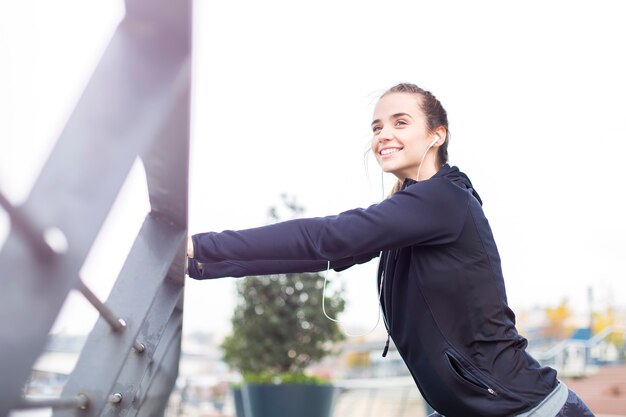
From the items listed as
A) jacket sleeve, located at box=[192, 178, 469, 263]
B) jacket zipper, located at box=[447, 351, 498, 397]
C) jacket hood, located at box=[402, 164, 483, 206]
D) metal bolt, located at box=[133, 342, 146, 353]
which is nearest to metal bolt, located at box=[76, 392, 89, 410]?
jacket sleeve, located at box=[192, 178, 469, 263]

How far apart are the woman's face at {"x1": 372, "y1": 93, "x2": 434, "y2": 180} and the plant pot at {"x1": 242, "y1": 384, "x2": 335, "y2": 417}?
483 centimetres

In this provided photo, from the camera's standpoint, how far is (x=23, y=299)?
729 mm

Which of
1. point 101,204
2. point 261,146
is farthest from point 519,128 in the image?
point 101,204

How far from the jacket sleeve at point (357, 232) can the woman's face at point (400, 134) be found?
12.4 inches

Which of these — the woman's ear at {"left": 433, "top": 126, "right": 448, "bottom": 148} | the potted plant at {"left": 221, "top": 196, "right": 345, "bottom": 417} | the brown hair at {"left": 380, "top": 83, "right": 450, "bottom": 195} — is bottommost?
the potted plant at {"left": 221, "top": 196, "right": 345, "bottom": 417}

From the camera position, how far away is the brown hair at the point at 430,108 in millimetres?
2281

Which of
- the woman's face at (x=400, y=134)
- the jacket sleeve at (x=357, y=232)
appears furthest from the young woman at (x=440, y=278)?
the woman's face at (x=400, y=134)

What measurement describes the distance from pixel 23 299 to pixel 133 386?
1.38 metres

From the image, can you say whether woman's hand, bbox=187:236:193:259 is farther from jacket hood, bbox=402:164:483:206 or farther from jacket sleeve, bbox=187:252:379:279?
jacket hood, bbox=402:164:483:206

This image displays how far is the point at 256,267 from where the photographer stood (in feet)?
6.80

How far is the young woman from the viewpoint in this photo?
174cm

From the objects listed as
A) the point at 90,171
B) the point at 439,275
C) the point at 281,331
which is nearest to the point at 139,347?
the point at 439,275

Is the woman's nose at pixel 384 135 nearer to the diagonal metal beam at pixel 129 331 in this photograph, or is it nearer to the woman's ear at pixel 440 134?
the woman's ear at pixel 440 134

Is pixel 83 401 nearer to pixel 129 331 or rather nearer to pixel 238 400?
pixel 129 331
